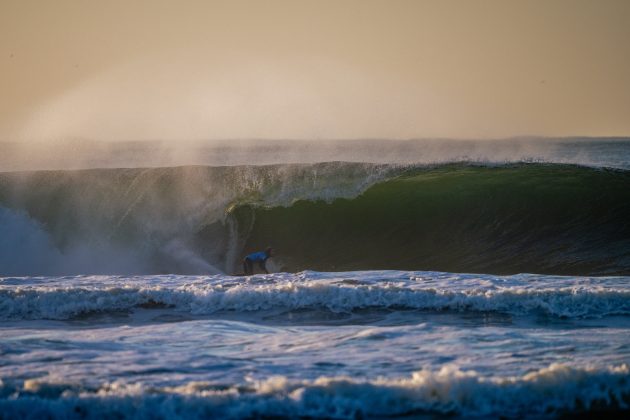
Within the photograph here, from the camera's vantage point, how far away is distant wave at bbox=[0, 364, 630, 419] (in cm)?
598

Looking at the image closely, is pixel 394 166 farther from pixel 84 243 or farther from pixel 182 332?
pixel 182 332

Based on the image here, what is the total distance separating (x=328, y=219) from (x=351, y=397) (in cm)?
1449

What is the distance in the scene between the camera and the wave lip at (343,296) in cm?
1042

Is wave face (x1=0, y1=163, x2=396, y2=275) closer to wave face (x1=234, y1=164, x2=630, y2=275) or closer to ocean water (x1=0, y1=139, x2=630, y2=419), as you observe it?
ocean water (x1=0, y1=139, x2=630, y2=419)

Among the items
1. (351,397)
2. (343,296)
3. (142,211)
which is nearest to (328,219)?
(142,211)

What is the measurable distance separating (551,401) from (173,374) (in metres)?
3.24

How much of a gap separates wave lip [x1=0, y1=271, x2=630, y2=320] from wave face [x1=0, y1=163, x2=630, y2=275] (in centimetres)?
373

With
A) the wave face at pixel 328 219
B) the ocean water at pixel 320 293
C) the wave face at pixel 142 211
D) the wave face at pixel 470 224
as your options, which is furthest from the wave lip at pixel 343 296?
the wave face at pixel 142 211

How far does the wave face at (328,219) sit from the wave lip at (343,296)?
3732 mm

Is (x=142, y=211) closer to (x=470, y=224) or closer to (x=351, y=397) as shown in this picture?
(x=470, y=224)

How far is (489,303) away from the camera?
416 inches

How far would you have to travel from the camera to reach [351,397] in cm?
615

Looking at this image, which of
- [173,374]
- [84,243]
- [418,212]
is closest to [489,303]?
[173,374]

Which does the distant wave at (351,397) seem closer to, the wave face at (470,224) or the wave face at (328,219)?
the wave face at (470,224)
